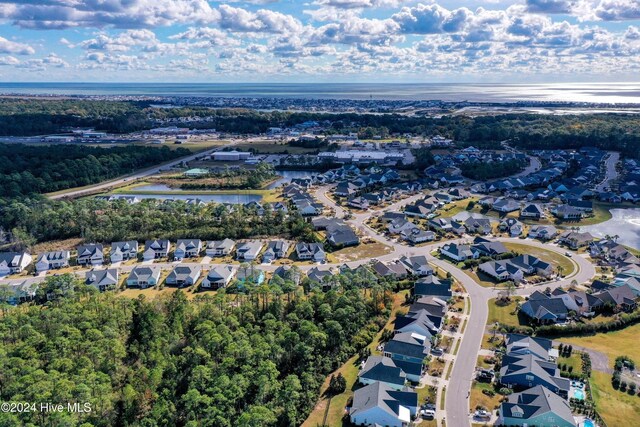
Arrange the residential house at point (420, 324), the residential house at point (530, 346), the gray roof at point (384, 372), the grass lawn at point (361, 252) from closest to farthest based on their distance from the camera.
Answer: the gray roof at point (384, 372) < the residential house at point (530, 346) < the residential house at point (420, 324) < the grass lawn at point (361, 252)

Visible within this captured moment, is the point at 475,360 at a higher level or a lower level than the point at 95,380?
lower

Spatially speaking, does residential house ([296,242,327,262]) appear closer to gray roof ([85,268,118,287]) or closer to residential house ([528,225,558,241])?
gray roof ([85,268,118,287])

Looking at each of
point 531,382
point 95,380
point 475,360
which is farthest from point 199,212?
point 531,382

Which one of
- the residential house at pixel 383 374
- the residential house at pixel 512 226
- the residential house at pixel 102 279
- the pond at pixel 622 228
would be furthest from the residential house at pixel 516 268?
the residential house at pixel 102 279

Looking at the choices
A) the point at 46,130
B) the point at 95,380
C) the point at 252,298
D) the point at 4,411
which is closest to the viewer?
the point at 4,411

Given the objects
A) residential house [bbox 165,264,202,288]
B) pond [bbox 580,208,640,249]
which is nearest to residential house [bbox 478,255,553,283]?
pond [bbox 580,208,640,249]

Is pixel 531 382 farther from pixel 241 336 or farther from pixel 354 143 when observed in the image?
pixel 354 143

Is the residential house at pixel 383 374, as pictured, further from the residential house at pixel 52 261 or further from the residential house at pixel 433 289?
the residential house at pixel 52 261
